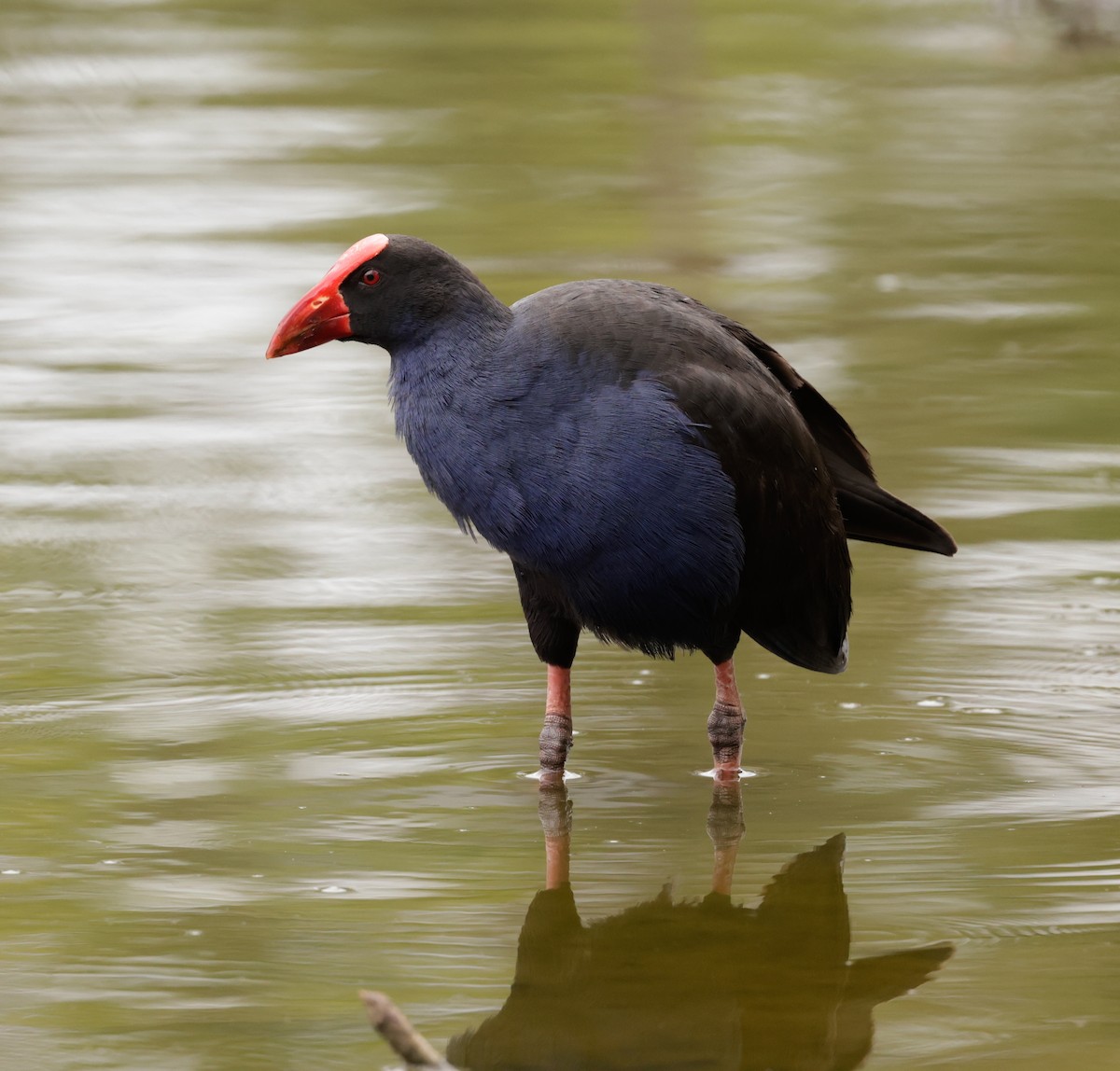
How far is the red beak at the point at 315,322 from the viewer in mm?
5129

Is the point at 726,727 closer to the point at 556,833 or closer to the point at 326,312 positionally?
the point at 556,833

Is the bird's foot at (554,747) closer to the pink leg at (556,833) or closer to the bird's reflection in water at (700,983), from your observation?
the pink leg at (556,833)

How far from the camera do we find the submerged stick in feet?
10.8

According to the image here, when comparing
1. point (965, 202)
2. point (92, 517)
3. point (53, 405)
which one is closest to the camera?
point (92, 517)

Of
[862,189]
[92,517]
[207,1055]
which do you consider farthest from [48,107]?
[207,1055]

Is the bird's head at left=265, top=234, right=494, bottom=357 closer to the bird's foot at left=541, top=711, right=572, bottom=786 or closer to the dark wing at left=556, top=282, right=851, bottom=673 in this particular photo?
the dark wing at left=556, top=282, right=851, bottom=673

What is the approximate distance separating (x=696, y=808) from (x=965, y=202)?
8.89 meters

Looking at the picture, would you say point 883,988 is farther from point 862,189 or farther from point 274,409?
point 862,189

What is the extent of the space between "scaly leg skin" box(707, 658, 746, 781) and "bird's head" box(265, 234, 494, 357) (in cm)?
116

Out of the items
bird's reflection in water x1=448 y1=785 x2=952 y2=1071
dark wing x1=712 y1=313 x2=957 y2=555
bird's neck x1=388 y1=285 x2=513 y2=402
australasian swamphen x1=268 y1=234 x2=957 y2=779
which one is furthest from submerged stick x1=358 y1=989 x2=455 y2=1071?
dark wing x1=712 y1=313 x2=957 y2=555

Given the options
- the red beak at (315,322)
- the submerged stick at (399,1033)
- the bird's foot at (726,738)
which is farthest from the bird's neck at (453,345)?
the submerged stick at (399,1033)

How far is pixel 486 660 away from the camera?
6254 mm

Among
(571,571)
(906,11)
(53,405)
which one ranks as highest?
(571,571)

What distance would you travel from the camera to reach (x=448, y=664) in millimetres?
6184
